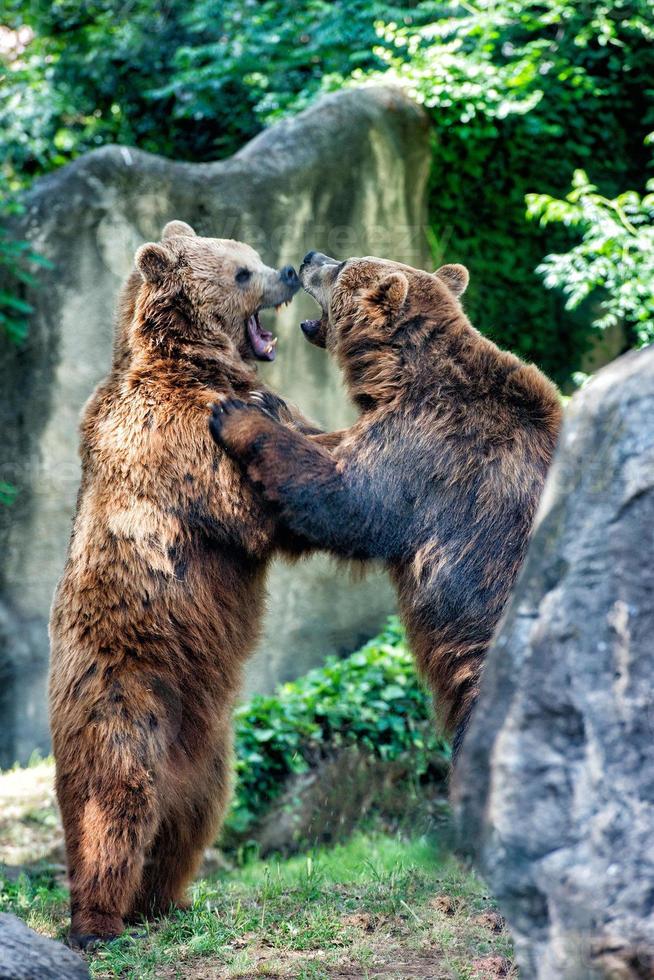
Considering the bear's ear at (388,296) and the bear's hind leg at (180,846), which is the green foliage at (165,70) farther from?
the bear's hind leg at (180,846)

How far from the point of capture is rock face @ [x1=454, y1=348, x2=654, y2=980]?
7.22ft

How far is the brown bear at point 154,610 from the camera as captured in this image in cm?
420

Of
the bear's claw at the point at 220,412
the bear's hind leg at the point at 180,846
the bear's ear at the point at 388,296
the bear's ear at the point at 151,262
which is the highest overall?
the bear's ear at the point at 151,262

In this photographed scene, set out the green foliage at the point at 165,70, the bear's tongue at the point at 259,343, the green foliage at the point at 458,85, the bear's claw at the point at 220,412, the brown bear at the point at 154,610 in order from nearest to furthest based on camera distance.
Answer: the brown bear at the point at 154,610
the bear's claw at the point at 220,412
the bear's tongue at the point at 259,343
the green foliage at the point at 458,85
the green foliage at the point at 165,70

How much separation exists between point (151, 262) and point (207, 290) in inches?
10.4

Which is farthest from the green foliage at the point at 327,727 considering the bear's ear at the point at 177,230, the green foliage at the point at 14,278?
the bear's ear at the point at 177,230

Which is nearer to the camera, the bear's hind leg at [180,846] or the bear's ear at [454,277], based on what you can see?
the bear's hind leg at [180,846]

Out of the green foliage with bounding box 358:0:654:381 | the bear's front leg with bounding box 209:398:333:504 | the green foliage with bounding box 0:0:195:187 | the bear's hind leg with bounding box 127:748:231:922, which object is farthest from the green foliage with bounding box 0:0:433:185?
the bear's hind leg with bounding box 127:748:231:922

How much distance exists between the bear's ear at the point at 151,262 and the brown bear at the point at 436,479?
719mm

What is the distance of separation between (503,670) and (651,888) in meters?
0.51

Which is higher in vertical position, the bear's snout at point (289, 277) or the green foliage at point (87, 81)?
the bear's snout at point (289, 277)

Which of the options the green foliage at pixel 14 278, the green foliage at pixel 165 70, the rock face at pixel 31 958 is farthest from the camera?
the green foliage at pixel 165 70

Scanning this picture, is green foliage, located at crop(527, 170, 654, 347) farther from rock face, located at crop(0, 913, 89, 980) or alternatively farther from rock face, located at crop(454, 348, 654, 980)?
rock face, located at crop(0, 913, 89, 980)

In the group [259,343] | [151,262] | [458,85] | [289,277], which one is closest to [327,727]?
[259,343]
